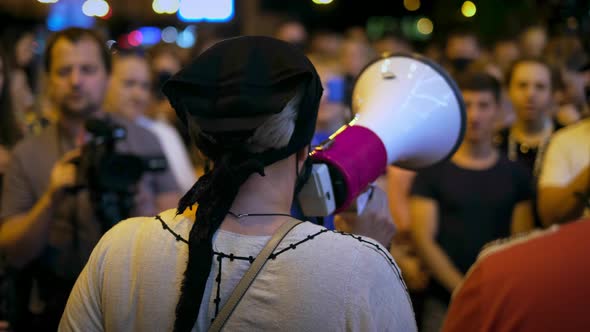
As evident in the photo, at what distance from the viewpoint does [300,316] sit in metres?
1.47

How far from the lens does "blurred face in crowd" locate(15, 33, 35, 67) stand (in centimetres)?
646

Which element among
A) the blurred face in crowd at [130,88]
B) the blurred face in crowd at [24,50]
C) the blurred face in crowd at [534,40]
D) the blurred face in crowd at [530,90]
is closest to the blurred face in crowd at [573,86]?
the blurred face in crowd at [530,90]

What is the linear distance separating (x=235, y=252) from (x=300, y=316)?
178 mm

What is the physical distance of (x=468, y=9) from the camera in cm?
1339

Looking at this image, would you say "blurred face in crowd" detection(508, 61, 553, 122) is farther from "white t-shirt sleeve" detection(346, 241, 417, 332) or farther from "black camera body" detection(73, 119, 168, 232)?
"white t-shirt sleeve" detection(346, 241, 417, 332)

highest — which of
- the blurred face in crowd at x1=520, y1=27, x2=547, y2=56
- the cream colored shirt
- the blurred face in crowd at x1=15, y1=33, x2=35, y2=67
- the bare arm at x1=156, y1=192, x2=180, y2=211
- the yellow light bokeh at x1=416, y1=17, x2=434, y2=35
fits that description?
the blurred face in crowd at x1=15, y1=33, x2=35, y2=67

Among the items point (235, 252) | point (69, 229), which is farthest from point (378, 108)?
point (69, 229)

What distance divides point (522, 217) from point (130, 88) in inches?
105

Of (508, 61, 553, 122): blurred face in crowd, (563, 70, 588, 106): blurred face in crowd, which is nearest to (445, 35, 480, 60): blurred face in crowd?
(563, 70, 588, 106): blurred face in crowd

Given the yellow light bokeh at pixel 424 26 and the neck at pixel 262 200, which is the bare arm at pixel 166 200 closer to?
the neck at pixel 262 200

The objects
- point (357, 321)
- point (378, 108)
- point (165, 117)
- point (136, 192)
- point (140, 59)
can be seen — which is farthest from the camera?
point (165, 117)

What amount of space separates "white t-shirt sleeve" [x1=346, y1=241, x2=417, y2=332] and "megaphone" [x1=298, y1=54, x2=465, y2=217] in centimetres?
38

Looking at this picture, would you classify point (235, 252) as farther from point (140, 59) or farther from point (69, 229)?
point (140, 59)

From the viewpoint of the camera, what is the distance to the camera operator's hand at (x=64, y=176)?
2750 mm
